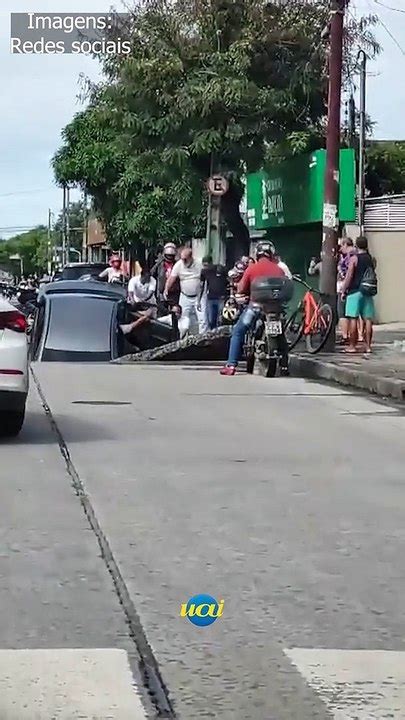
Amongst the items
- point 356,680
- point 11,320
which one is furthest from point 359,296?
point 356,680

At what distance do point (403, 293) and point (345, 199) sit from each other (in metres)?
6.17

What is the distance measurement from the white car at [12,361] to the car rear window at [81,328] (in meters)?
10.5

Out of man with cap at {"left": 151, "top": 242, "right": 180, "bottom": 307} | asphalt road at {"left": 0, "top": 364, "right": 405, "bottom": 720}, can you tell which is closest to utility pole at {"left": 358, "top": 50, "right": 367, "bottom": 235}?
man with cap at {"left": 151, "top": 242, "right": 180, "bottom": 307}

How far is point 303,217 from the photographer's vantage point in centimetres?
3175

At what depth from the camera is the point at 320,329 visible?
71.1 ft

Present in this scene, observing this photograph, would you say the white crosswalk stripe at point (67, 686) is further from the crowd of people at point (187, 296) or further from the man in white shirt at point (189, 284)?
the man in white shirt at point (189, 284)

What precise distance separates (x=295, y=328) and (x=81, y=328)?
3.71 metres

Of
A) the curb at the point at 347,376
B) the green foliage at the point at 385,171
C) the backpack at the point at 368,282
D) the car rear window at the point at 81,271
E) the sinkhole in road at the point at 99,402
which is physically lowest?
the curb at the point at 347,376

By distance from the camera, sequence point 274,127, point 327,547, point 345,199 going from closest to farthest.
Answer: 1. point 327,547
2. point 345,199
3. point 274,127

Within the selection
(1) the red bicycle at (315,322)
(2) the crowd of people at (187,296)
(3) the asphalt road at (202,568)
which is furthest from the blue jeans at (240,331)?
(3) the asphalt road at (202,568)

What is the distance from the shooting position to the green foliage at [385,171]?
49000 millimetres

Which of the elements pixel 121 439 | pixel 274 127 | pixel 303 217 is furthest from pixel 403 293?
pixel 121 439

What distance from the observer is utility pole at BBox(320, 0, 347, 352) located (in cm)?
2125

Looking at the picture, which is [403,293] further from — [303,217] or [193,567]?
[193,567]
